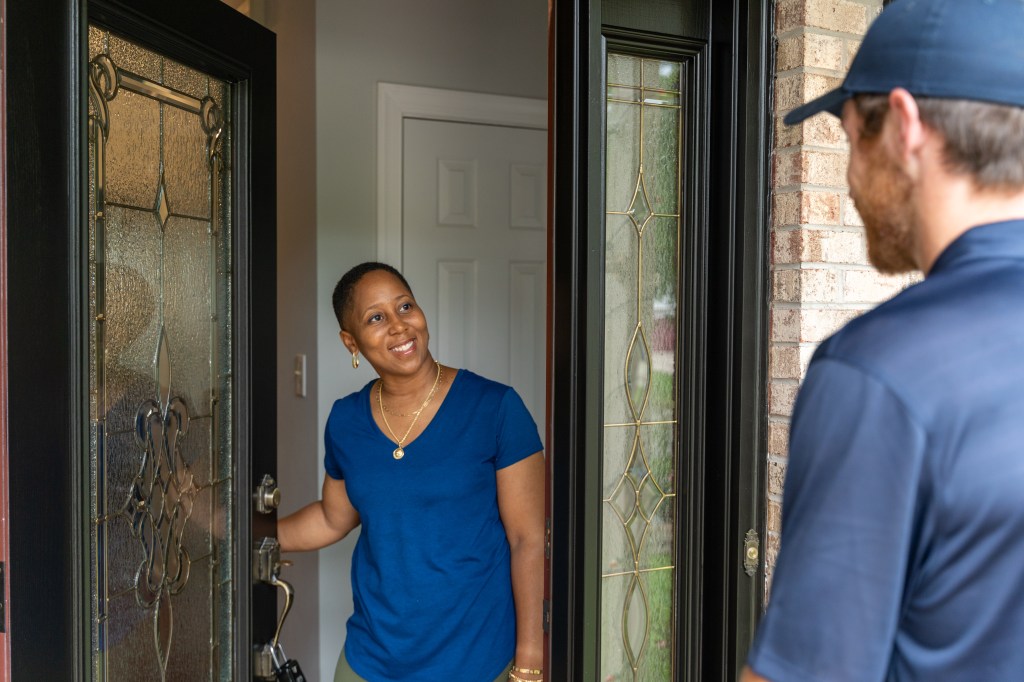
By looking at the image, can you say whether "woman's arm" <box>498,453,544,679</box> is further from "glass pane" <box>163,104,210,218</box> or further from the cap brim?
the cap brim

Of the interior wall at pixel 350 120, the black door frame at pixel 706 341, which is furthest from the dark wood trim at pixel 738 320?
the interior wall at pixel 350 120

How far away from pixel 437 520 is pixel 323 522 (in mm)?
433

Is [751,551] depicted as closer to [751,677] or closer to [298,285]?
[751,677]

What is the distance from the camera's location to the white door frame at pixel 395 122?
3.26m

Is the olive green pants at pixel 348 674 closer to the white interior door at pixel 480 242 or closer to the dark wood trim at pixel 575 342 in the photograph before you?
the dark wood trim at pixel 575 342

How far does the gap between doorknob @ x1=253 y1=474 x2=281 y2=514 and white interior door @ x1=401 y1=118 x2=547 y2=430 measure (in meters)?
1.33

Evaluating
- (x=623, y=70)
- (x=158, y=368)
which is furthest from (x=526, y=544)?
(x=623, y=70)

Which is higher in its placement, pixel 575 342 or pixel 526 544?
pixel 575 342

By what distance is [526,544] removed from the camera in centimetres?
231

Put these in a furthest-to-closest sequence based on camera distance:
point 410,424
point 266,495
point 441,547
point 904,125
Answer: point 410,424 → point 441,547 → point 266,495 → point 904,125

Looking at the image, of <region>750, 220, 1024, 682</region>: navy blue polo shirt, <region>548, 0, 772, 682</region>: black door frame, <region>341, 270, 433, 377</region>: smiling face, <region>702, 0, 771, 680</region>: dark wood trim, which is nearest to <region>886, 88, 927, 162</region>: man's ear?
<region>750, 220, 1024, 682</region>: navy blue polo shirt

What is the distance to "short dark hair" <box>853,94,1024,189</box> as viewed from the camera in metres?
0.88

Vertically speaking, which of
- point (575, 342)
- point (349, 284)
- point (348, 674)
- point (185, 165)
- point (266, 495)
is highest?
point (185, 165)

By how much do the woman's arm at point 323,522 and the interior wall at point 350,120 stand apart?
0.70 metres
